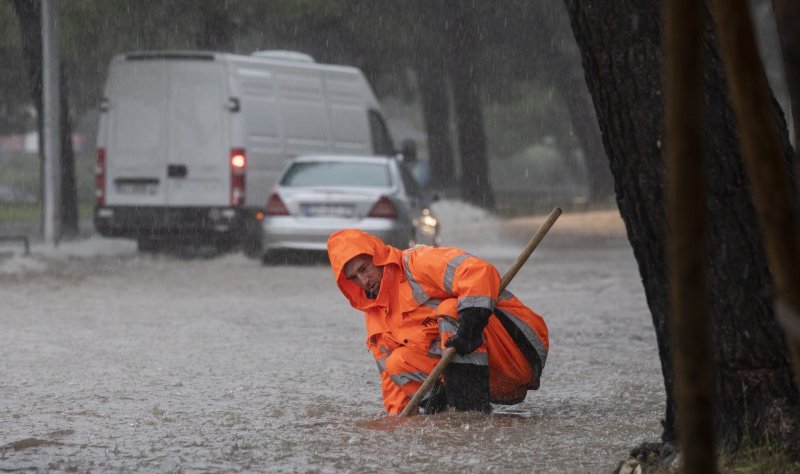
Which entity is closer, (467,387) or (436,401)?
(467,387)

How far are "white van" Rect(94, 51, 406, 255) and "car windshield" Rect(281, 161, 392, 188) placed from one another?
1026 millimetres

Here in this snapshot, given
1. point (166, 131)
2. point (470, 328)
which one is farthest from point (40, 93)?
point (470, 328)

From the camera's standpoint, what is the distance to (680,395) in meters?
1.56

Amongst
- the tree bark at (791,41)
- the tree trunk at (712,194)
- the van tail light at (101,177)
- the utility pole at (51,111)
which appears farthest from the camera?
the utility pole at (51,111)

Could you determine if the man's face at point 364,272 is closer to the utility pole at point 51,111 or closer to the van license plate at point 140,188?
the van license plate at point 140,188

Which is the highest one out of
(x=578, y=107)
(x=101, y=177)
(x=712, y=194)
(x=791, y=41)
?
(x=791, y=41)

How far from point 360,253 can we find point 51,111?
1461 cm

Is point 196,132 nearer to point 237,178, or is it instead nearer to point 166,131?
point 166,131

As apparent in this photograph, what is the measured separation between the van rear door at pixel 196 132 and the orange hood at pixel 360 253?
11898 millimetres

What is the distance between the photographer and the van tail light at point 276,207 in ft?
56.4

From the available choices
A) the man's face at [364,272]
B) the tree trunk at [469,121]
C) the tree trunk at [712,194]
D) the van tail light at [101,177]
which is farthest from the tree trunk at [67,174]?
the tree trunk at [712,194]

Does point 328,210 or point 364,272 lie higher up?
point 364,272

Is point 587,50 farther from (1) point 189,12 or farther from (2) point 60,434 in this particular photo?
(1) point 189,12

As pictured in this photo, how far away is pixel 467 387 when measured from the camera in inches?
259
